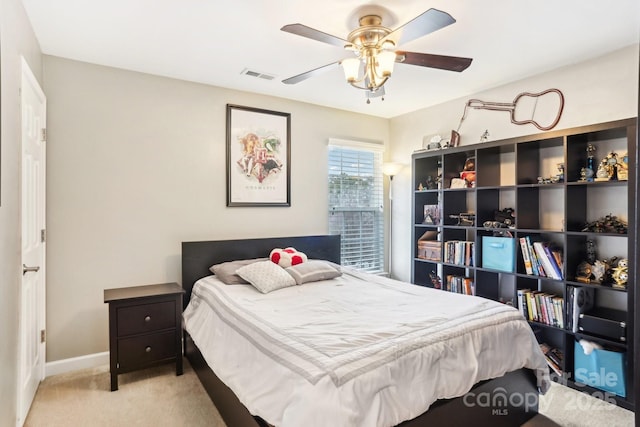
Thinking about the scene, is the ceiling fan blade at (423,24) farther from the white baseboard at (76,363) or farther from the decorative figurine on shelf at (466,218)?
the white baseboard at (76,363)

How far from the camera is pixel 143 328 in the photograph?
2781mm

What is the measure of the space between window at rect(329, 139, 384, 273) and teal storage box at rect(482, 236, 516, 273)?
1.53 meters

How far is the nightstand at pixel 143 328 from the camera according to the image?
8.77 ft

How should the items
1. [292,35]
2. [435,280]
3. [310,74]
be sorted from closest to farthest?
[310,74]
[292,35]
[435,280]

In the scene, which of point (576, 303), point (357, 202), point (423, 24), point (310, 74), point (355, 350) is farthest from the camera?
point (357, 202)

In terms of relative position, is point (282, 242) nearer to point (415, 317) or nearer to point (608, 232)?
point (415, 317)

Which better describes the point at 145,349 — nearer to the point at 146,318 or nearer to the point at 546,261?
the point at 146,318

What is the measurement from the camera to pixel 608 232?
8.77 ft

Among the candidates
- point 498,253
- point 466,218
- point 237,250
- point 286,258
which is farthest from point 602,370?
point 237,250

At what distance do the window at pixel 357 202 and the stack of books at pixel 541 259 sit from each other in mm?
1888

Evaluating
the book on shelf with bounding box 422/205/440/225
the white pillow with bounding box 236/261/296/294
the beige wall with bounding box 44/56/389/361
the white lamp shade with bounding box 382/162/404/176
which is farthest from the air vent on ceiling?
the book on shelf with bounding box 422/205/440/225

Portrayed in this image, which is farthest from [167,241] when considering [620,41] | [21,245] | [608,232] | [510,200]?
[620,41]

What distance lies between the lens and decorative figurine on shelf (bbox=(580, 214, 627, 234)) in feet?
8.70

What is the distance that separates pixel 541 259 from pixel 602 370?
2.91 ft
